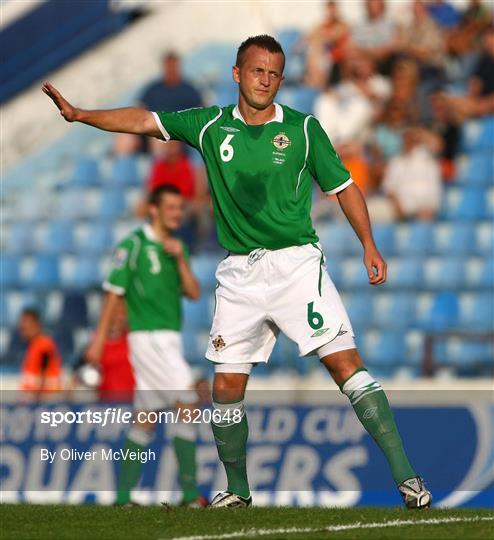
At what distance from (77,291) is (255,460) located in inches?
193

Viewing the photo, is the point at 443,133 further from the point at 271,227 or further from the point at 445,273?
the point at 271,227

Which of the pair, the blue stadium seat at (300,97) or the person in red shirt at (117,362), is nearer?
the person in red shirt at (117,362)

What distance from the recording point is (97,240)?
15.0 m

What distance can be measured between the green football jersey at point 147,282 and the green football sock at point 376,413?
2.84 meters

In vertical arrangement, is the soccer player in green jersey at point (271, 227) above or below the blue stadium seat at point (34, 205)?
below

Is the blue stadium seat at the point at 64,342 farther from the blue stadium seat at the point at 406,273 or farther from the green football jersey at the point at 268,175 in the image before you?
the green football jersey at the point at 268,175

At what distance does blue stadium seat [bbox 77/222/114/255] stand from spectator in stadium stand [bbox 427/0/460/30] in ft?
14.1

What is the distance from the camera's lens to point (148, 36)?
650 inches

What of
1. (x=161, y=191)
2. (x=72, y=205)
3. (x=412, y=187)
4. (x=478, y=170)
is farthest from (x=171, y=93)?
(x=161, y=191)

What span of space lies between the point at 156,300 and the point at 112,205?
22.1 ft

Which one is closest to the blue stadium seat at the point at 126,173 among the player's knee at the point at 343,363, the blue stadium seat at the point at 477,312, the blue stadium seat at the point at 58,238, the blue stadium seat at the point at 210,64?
the blue stadium seat at the point at 58,238

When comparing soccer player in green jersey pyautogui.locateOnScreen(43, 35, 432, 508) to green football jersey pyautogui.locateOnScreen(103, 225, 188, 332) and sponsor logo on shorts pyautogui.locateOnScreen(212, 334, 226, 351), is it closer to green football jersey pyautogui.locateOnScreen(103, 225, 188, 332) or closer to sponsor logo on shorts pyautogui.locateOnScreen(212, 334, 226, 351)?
sponsor logo on shorts pyautogui.locateOnScreen(212, 334, 226, 351)

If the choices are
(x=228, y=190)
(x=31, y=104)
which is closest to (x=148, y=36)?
(x=31, y=104)

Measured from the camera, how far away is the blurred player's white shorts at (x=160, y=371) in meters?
8.80
